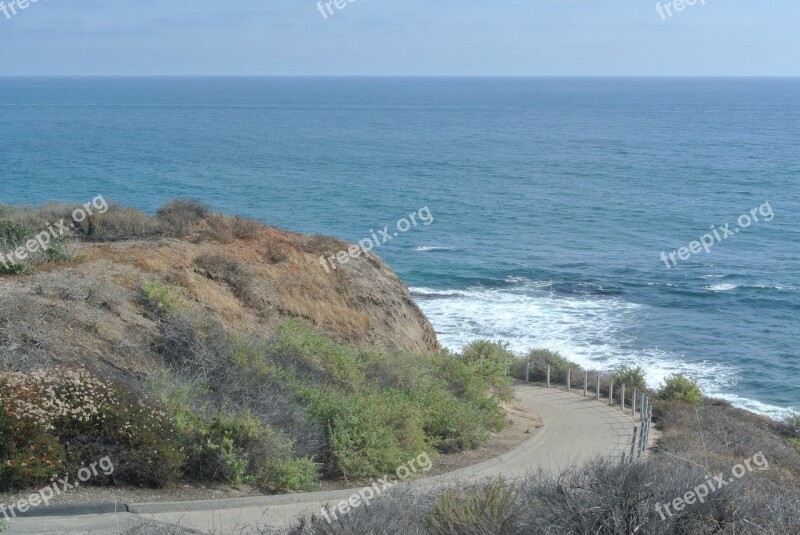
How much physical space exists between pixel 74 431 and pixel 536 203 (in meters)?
56.5

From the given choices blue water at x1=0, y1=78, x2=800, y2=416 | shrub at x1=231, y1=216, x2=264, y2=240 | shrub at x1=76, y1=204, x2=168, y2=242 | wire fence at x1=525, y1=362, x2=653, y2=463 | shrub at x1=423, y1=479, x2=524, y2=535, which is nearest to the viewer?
shrub at x1=423, y1=479, x2=524, y2=535

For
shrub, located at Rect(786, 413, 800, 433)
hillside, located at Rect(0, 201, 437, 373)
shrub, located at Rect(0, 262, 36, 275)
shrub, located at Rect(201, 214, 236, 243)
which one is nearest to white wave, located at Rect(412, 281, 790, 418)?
shrub, located at Rect(786, 413, 800, 433)

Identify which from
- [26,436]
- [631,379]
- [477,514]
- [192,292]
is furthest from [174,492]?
[631,379]

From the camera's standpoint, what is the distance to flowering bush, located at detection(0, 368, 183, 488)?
9969 millimetres

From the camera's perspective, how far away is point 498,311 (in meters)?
38.7

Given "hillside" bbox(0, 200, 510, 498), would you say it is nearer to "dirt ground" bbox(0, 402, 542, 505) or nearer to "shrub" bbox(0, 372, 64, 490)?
"shrub" bbox(0, 372, 64, 490)

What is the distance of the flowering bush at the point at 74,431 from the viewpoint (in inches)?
392

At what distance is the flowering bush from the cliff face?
4.62 ft

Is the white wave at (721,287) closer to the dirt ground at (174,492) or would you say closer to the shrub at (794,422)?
the shrub at (794,422)

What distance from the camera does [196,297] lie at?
1794 cm

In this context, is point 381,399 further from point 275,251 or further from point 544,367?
point 544,367

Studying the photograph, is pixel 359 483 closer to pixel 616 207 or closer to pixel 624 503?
pixel 624 503

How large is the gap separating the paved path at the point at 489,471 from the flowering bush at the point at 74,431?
2.57 feet

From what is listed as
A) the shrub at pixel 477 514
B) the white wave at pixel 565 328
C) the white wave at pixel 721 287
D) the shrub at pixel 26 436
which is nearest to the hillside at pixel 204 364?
the shrub at pixel 26 436
